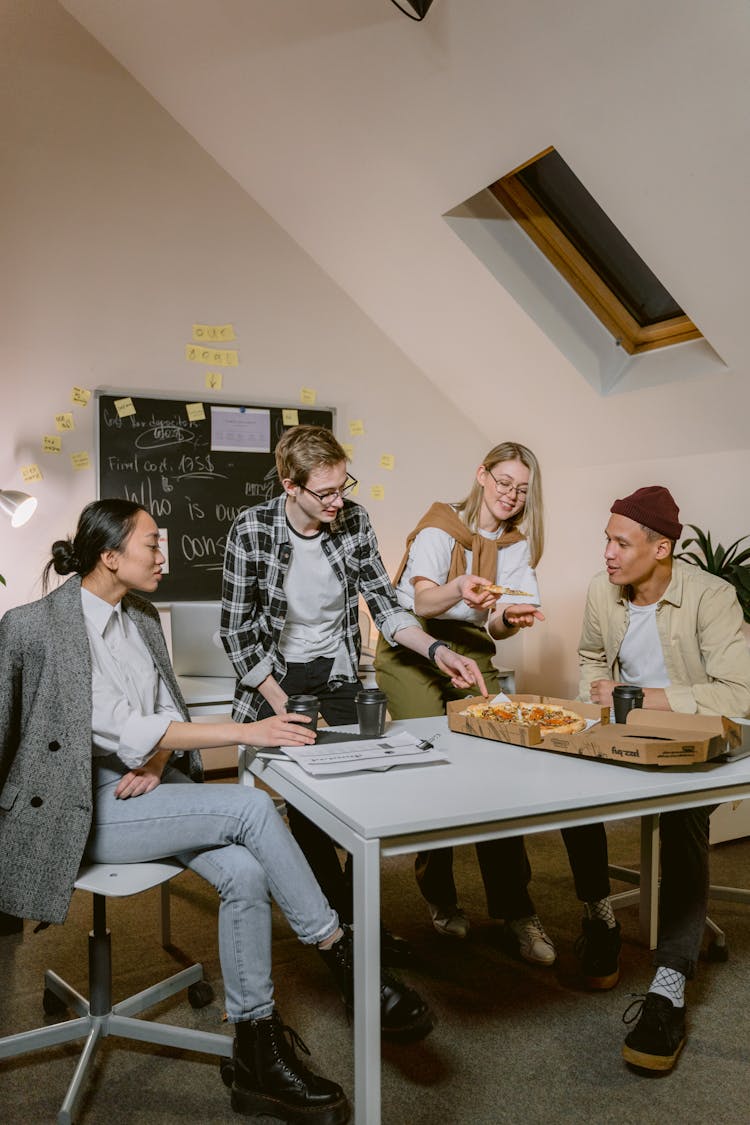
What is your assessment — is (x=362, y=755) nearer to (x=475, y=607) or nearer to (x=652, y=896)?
(x=475, y=607)

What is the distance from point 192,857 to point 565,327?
2676mm

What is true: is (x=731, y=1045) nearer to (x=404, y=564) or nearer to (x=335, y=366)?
(x=404, y=564)

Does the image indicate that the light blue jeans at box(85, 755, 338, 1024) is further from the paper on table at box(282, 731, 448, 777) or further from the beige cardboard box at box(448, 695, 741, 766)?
the beige cardboard box at box(448, 695, 741, 766)

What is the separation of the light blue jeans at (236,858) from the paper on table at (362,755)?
0.15 meters

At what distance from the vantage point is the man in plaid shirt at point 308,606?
2.11 metres

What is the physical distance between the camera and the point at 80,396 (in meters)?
3.74

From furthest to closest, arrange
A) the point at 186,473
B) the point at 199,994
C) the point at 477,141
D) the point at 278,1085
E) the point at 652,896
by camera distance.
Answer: the point at 186,473 → the point at 477,141 → the point at 652,896 → the point at 199,994 → the point at 278,1085

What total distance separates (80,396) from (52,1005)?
8.36 ft

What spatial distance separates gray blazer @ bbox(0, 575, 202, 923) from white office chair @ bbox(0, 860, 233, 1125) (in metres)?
0.07

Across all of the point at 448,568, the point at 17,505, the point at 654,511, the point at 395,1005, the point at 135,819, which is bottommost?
the point at 395,1005

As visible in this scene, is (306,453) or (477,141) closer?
(306,453)

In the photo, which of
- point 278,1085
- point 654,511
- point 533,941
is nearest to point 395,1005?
point 278,1085

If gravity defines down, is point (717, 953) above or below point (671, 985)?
below

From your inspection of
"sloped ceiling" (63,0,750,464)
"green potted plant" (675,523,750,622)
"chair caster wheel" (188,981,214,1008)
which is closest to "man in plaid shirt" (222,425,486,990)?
"chair caster wheel" (188,981,214,1008)
